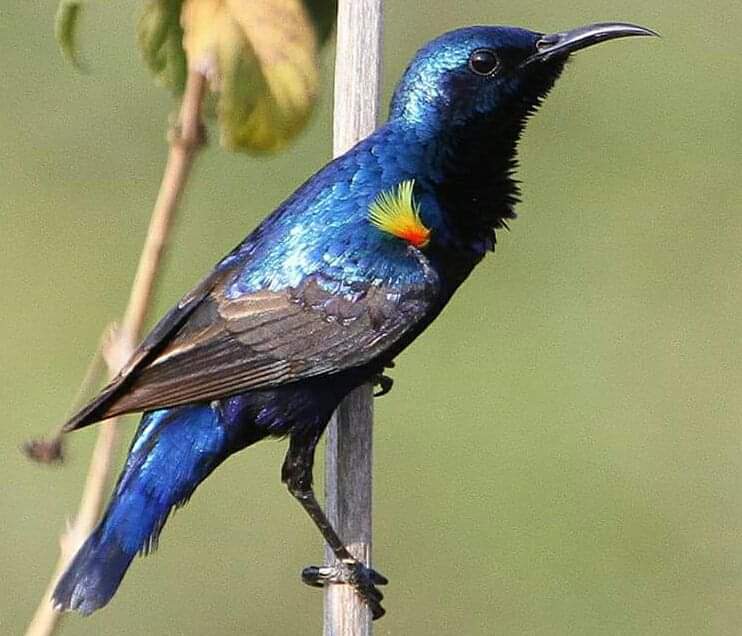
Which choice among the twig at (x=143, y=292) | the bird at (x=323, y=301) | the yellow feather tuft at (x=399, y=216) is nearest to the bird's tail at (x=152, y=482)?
the bird at (x=323, y=301)

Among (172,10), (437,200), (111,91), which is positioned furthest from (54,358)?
(172,10)

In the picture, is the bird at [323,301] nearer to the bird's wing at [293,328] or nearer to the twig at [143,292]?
the bird's wing at [293,328]

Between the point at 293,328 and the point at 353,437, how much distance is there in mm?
154

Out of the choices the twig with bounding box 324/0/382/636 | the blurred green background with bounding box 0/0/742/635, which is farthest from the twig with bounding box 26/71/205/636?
the blurred green background with bounding box 0/0/742/635

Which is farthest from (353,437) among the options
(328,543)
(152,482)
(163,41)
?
(163,41)

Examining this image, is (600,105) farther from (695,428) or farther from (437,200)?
(437,200)

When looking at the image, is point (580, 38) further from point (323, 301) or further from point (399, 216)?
point (323, 301)

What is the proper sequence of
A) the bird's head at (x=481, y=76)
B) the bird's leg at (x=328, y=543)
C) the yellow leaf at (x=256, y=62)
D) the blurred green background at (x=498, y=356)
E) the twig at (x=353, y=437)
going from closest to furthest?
the yellow leaf at (x=256, y=62) < the twig at (x=353, y=437) < the bird's leg at (x=328, y=543) < the bird's head at (x=481, y=76) < the blurred green background at (x=498, y=356)

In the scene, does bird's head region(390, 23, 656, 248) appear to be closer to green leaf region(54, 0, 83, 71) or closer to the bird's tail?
the bird's tail

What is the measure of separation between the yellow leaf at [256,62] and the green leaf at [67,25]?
113 millimetres

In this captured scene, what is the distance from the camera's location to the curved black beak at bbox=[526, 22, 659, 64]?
7.44ft

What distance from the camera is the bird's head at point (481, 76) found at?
2.42 m

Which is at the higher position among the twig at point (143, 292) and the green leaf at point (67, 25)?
the green leaf at point (67, 25)

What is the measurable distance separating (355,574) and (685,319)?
95.5 inches
